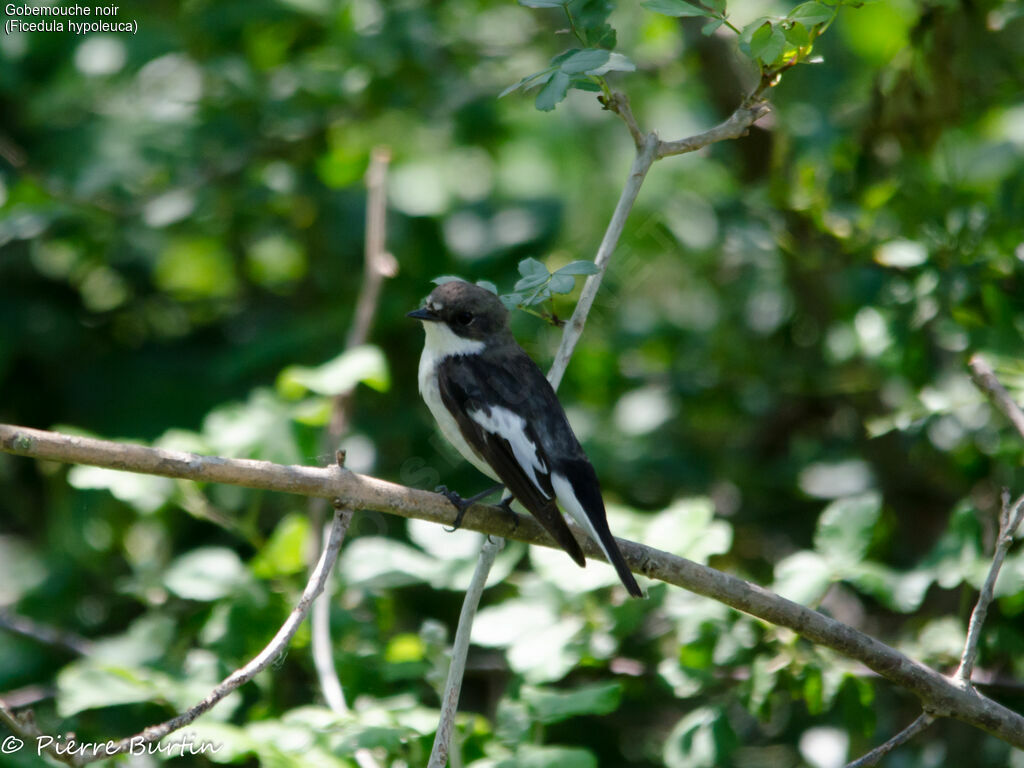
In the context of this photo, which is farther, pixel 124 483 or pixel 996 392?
pixel 124 483

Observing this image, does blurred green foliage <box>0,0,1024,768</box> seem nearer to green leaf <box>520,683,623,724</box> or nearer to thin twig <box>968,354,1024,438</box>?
green leaf <box>520,683,623,724</box>

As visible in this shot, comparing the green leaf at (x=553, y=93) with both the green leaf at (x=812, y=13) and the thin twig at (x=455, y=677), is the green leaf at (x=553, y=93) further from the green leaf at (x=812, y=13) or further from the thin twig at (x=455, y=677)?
the thin twig at (x=455, y=677)

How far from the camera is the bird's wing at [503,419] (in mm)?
2854

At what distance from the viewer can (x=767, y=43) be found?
7.50ft

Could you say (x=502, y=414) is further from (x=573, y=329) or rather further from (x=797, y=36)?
(x=797, y=36)

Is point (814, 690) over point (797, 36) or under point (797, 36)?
under

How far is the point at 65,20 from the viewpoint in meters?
4.56

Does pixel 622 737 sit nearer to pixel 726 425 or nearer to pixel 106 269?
pixel 726 425

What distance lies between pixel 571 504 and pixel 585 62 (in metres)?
1.22

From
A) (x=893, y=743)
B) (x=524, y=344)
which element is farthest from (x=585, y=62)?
(x=524, y=344)

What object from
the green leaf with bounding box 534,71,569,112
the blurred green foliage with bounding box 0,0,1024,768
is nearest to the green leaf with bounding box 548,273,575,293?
the blurred green foliage with bounding box 0,0,1024,768

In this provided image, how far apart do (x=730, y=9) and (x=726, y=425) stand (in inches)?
86.4

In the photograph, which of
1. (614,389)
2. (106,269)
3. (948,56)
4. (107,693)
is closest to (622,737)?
(614,389)

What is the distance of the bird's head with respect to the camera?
135 inches
